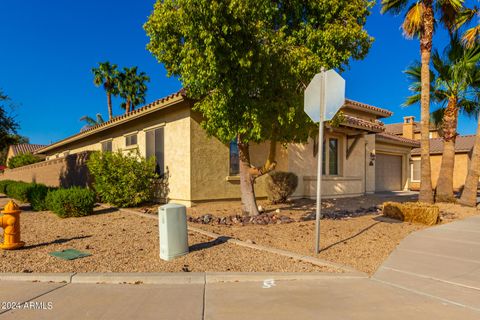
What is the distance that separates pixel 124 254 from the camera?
214 inches

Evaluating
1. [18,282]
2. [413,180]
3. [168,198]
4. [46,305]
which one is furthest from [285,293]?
[413,180]

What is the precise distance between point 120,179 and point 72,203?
192 centimetres

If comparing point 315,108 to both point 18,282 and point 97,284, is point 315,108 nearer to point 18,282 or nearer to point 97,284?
point 97,284

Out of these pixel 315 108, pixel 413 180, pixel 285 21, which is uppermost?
pixel 285 21

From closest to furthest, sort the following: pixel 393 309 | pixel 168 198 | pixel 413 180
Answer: pixel 393 309 → pixel 168 198 → pixel 413 180

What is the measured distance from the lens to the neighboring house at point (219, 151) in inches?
427

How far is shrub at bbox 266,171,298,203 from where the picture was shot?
38.8 ft

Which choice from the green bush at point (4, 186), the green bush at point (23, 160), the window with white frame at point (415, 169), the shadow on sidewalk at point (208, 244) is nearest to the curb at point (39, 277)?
the shadow on sidewalk at point (208, 244)

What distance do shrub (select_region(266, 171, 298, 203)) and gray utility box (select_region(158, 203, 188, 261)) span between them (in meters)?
6.84

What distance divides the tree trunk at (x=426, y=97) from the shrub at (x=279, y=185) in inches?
192

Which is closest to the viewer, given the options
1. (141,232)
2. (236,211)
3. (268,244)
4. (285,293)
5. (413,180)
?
(285,293)

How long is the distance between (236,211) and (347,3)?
6566 mm

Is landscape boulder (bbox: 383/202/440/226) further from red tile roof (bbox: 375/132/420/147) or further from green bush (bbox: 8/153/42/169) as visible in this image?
green bush (bbox: 8/153/42/169)

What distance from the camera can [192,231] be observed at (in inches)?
280
